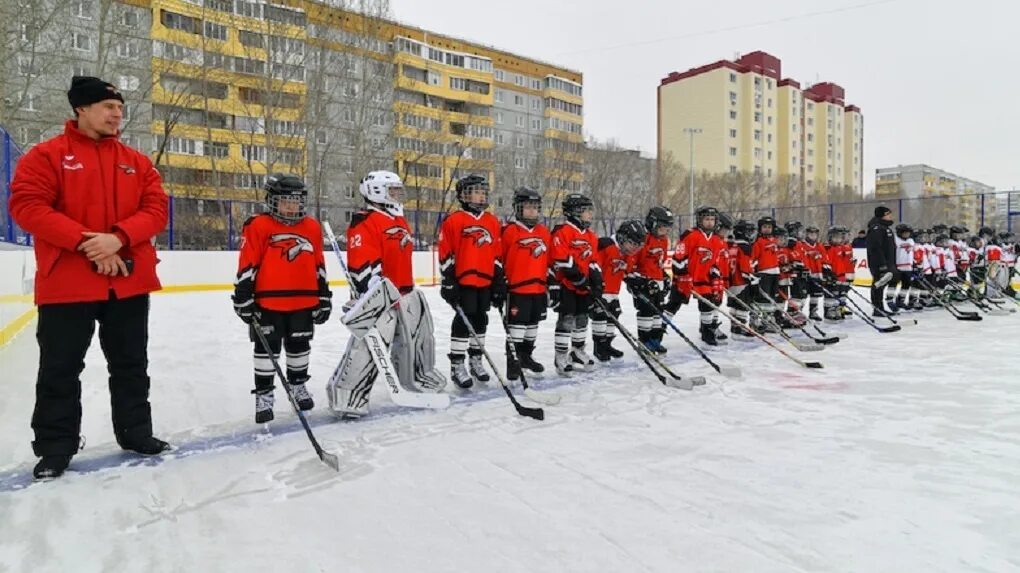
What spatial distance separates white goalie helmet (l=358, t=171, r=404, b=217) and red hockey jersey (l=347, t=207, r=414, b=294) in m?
0.05

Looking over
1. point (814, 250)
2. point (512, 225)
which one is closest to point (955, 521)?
point (512, 225)

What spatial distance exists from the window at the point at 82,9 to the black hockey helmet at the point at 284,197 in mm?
16050

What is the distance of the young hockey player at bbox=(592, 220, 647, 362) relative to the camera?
579cm

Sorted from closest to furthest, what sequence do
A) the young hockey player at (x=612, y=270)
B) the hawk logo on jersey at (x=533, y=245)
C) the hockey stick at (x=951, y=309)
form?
the hawk logo on jersey at (x=533, y=245), the young hockey player at (x=612, y=270), the hockey stick at (x=951, y=309)

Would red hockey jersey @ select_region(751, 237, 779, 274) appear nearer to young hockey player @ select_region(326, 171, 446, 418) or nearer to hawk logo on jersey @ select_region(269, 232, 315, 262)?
young hockey player @ select_region(326, 171, 446, 418)

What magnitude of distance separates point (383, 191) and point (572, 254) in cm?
183

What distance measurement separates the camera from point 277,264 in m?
3.65

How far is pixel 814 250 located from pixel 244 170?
24890 millimetres

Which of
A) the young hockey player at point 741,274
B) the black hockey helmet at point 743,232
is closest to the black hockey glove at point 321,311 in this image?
the young hockey player at point 741,274

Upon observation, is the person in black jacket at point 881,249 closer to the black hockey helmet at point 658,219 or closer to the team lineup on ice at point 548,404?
the team lineup on ice at point 548,404

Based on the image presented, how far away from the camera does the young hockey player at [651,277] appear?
240 inches

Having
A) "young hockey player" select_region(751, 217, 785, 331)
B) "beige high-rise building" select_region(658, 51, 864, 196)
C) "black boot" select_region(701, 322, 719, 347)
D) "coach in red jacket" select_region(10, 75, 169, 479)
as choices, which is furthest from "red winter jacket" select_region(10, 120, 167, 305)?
"beige high-rise building" select_region(658, 51, 864, 196)

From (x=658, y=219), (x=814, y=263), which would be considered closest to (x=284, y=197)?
(x=658, y=219)

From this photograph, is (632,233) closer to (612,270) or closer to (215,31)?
(612,270)
